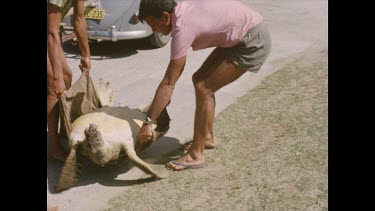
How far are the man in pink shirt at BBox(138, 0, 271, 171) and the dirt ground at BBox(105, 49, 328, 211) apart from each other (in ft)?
0.92

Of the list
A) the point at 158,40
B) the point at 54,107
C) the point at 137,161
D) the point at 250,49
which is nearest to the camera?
the point at 137,161

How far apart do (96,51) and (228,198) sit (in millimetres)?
4289

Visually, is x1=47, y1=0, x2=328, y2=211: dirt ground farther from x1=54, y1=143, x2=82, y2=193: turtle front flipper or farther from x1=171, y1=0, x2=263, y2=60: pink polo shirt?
x1=171, y1=0, x2=263, y2=60: pink polo shirt

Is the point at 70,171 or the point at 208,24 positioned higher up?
the point at 208,24

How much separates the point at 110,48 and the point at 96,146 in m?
4.07

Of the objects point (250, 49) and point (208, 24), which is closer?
point (208, 24)

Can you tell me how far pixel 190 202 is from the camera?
12.5 ft

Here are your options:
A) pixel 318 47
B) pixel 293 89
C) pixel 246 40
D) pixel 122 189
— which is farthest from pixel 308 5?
pixel 122 189

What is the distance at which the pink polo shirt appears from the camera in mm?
3623

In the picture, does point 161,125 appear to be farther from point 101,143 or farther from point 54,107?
point 54,107

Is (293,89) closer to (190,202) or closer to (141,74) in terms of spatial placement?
(141,74)

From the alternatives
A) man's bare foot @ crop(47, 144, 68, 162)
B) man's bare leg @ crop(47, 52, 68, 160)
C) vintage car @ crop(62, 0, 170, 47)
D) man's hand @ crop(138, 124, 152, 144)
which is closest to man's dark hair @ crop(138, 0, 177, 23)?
man's hand @ crop(138, 124, 152, 144)

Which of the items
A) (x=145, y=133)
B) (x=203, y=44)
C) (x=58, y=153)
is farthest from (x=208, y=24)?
(x=58, y=153)

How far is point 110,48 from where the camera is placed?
7.67 m
